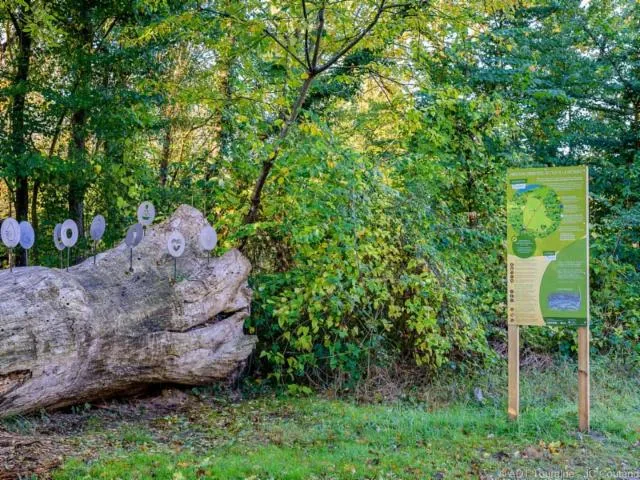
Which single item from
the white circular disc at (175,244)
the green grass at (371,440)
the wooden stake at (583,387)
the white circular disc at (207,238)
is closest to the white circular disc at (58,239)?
the white circular disc at (175,244)

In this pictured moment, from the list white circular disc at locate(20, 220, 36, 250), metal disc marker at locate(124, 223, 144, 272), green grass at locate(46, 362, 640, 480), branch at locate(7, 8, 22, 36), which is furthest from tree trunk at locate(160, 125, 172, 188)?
green grass at locate(46, 362, 640, 480)

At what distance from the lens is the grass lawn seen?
389 centimetres

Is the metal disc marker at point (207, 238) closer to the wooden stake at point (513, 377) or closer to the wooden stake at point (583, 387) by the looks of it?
the wooden stake at point (513, 377)

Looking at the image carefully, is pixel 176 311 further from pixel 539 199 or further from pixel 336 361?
pixel 539 199

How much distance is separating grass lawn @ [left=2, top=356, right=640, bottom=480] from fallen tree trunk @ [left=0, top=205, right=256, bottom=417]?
0.35 metres

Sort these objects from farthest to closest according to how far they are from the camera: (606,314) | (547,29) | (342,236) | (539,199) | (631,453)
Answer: (547,29) → (606,314) → (342,236) → (539,199) → (631,453)

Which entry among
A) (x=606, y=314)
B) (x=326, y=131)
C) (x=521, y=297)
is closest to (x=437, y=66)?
(x=326, y=131)

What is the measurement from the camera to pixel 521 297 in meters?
5.23

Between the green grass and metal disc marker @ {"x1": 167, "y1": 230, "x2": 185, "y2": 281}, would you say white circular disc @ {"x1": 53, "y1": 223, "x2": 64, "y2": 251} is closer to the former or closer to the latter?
metal disc marker @ {"x1": 167, "y1": 230, "x2": 185, "y2": 281}

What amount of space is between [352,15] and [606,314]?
5374mm

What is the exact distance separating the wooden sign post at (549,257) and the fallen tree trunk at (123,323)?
280 cm

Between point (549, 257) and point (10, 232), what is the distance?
4864mm

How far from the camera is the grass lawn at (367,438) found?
3.89m

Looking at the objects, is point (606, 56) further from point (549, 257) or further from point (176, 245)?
point (176, 245)
